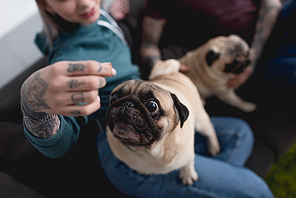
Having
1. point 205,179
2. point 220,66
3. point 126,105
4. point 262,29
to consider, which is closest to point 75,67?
point 126,105

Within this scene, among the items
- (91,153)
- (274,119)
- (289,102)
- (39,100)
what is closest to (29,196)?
(91,153)

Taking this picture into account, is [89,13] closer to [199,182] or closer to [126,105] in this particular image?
[126,105]

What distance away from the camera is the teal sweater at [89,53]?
0.75 metres

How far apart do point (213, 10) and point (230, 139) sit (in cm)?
115

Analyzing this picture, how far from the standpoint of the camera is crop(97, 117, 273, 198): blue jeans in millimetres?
896

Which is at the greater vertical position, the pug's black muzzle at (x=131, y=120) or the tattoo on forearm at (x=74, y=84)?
the tattoo on forearm at (x=74, y=84)

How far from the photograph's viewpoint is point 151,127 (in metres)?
0.58

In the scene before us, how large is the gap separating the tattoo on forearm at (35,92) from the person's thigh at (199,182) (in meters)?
0.66

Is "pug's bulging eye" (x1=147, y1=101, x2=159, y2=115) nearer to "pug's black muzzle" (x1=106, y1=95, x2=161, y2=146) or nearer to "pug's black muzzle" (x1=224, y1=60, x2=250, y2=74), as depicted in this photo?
"pug's black muzzle" (x1=106, y1=95, x2=161, y2=146)

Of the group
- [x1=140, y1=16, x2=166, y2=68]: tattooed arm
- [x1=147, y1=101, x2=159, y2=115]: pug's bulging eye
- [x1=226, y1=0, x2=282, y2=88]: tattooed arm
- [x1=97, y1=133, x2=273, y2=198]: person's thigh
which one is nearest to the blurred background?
[x1=140, y1=16, x2=166, y2=68]: tattooed arm

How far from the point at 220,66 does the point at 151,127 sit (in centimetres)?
110

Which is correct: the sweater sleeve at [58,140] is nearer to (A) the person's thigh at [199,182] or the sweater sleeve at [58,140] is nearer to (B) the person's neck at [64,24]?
(A) the person's thigh at [199,182]

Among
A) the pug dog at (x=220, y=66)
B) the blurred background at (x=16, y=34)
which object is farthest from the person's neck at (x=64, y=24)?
the blurred background at (x=16, y=34)

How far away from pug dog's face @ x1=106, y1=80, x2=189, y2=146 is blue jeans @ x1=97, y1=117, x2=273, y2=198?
0.47m
